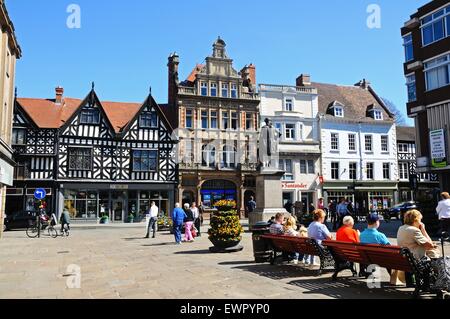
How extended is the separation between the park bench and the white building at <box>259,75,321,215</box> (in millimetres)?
30454

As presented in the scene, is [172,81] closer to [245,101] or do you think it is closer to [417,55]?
[245,101]

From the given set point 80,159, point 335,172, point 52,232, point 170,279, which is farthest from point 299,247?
point 335,172

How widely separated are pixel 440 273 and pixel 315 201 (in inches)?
1397

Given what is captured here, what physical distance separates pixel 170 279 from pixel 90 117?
29885 mm

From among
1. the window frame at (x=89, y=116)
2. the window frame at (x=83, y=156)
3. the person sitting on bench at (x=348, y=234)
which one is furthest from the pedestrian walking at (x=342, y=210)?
the window frame at (x=89, y=116)

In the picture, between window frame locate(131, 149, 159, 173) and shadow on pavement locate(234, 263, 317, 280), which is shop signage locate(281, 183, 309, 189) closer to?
window frame locate(131, 149, 159, 173)

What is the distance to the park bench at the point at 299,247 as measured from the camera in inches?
337

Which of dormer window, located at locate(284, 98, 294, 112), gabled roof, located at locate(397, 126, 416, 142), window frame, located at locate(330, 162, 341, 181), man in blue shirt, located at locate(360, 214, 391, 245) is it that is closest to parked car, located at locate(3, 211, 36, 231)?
man in blue shirt, located at locate(360, 214, 391, 245)

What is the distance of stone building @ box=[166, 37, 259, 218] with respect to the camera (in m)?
38.7

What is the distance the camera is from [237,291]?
7.10 meters

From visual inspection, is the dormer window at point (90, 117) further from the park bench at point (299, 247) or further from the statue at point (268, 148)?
the park bench at point (299, 247)

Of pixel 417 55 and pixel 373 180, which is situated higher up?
pixel 417 55
